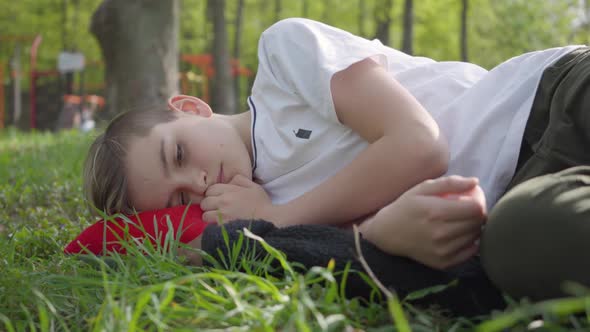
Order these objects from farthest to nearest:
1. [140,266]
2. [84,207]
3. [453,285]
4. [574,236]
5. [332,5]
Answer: [332,5] → [84,207] → [140,266] → [453,285] → [574,236]

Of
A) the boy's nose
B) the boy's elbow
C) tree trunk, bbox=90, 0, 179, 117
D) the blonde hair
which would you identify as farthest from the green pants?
tree trunk, bbox=90, 0, 179, 117

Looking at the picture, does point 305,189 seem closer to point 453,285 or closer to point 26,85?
point 453,285

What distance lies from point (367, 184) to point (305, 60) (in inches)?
20.8

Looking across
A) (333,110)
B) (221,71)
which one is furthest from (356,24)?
(333,110)

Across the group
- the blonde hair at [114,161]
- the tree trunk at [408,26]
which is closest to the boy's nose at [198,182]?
the blonde hair at [114,161]

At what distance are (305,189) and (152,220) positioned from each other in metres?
0.54

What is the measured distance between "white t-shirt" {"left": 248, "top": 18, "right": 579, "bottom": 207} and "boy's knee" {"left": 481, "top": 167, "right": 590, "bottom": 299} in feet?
2.13

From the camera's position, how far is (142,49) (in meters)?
8.12

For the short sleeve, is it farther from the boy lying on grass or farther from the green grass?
the green grass

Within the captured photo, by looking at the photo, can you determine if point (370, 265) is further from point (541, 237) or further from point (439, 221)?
point (541, 237)

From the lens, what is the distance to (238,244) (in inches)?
69.7

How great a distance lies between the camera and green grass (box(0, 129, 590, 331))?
48.6 inches

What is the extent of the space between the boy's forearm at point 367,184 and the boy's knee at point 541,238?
0.52m

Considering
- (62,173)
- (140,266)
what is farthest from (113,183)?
(62,173)
